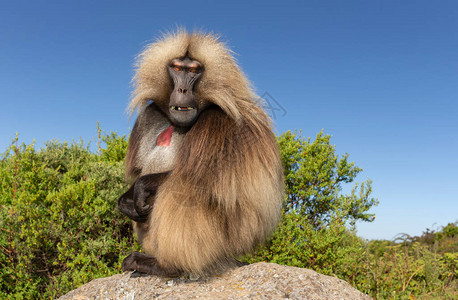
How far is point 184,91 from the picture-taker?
3264mm

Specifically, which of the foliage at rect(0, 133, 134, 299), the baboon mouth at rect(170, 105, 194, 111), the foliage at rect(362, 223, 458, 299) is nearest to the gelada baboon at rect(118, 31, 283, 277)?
the baboon mouth at rect(170, 105, 194, 111)

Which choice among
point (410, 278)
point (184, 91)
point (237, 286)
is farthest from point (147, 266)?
point (410, 278)

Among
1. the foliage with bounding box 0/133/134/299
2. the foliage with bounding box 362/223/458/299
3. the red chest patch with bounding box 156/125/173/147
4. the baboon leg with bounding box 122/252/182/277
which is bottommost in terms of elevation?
the foliage with bounding box 362/223/458/299

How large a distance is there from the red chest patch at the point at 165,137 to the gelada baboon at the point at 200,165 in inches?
0.5

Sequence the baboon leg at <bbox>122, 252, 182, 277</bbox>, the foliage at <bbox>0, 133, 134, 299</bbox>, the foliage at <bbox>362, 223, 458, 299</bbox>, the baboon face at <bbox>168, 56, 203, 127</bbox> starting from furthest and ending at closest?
1. the foliage at <bbox>362, 223, 458, 299</bbox>
2. the foliage at <bbox>0, 133, 134, 299</bbox>
3. the baboon leg at <bbox>122, 252, 182, 277</bbox>
4. the baboon face at <bbox>168, 56, 203, 127</bbox>

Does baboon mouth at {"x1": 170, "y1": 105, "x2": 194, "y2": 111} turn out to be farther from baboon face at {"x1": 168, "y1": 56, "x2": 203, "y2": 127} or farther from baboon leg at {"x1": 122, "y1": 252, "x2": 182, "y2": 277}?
baboon leg at {"x1": 122, "y1": 252, "x2": 182, "y2": 277}

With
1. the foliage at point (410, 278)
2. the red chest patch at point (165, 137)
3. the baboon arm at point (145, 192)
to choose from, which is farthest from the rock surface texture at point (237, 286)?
the foliage at point (410, 278)

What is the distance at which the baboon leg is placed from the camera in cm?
Answer: 351

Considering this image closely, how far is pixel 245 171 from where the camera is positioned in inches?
125

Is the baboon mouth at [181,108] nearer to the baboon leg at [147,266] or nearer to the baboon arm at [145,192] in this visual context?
the baboon arm at [145,192]

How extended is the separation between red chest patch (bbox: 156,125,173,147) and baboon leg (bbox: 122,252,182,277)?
42.6 inches

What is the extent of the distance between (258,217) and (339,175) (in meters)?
3.34

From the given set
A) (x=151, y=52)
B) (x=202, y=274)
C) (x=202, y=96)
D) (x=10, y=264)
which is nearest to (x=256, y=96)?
(x=202, y=96)

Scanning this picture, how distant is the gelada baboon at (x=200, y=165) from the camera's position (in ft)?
10.2
